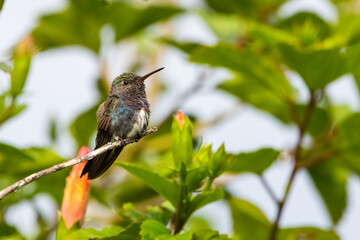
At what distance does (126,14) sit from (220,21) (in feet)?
1.65

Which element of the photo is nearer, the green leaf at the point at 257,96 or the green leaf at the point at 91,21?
the green leaf at the point at 257,96

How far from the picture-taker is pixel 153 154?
300 centimetres

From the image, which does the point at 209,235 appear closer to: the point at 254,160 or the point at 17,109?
the point at 254,160

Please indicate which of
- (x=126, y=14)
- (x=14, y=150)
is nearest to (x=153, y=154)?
(x=126, y=14)

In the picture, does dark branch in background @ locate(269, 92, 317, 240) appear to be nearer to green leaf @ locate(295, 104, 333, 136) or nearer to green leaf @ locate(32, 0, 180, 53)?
green leaf @ locate(295, 104, 333, 136)

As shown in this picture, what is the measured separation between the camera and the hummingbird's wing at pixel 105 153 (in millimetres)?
1258

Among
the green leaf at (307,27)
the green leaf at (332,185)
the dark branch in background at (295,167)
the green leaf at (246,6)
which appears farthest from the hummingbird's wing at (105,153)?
the green leaf at (246,6)

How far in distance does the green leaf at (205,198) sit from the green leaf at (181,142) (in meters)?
0.10

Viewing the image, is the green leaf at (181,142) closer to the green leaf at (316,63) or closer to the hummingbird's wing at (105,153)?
the hummingbird's wing at (105,153)

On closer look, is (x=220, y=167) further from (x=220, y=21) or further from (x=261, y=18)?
(x=261, y=18)

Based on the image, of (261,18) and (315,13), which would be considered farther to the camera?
(261,18)

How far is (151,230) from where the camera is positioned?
4.39 ft

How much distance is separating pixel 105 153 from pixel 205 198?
32 cm

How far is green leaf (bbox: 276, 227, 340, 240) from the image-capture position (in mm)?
2008
